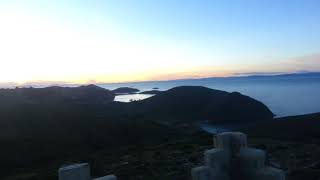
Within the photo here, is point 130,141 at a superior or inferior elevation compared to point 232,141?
inferior

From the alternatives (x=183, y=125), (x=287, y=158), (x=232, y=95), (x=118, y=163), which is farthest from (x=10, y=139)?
(x=232, y=95)

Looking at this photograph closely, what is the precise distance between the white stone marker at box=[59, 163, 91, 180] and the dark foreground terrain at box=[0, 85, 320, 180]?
16.2m

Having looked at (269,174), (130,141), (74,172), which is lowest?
(130,141)

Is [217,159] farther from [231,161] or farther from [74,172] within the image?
[74,172]

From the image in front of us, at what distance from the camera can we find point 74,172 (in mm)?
2502

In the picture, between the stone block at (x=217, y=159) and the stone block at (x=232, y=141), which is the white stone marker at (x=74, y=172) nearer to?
the stone block at (x=217, y=159)

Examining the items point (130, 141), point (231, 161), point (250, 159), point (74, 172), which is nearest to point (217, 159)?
point (231, 161)

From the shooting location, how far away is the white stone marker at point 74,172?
2480 mm

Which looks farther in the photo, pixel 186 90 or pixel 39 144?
pixel 186 90

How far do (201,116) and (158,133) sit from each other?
74.4 ft

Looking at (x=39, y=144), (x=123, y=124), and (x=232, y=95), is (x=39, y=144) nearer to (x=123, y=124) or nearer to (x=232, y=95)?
(x=123, y=124)

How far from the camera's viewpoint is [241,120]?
6494cm

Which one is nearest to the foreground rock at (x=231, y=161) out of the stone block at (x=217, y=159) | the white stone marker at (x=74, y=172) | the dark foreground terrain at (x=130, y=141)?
the stone block at (x=217, y=159)

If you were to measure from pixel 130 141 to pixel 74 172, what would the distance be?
1612 inches
